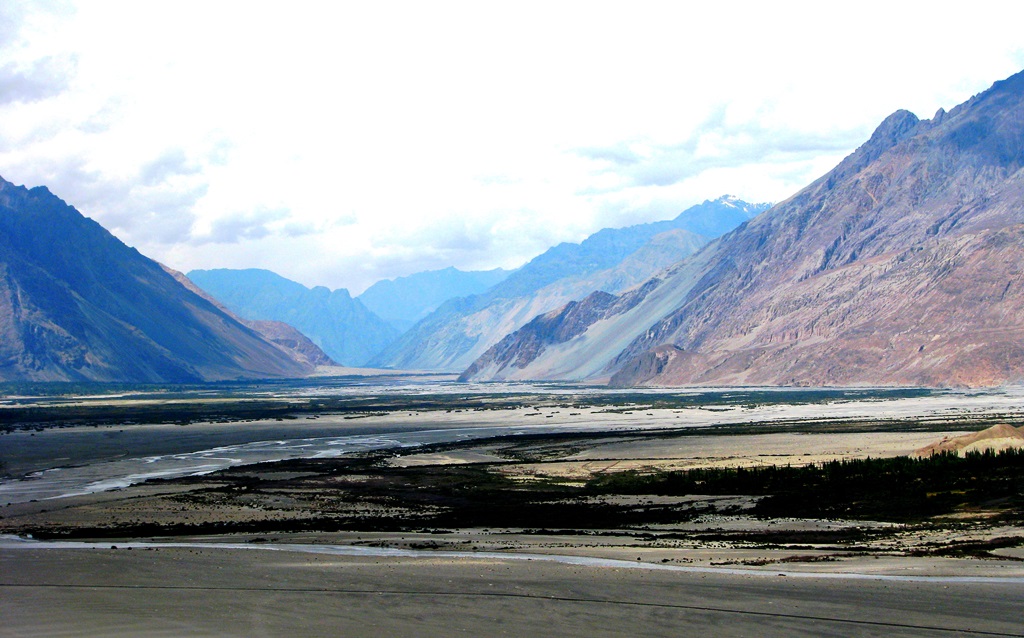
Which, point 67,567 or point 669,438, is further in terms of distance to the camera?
point 669,438

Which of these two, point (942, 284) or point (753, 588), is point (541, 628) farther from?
point (942, 284)

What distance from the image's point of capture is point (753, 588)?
22.5 metres

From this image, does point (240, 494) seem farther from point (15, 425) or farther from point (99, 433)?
point (15, 425)

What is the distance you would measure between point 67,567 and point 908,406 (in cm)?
10172

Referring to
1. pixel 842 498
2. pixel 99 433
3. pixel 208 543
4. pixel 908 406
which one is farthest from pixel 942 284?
pixel 208 543

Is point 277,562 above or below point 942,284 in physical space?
below

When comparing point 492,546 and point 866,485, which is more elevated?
point 492,546

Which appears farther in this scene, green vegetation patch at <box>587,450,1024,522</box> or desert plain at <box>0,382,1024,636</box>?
green vegetation patch at <box>587,450,1024,522</box>

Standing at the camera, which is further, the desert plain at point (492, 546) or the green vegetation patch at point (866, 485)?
the green vegetation patch at point (866, 485)

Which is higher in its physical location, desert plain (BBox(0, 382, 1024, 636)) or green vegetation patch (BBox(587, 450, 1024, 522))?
desert plain (BBox(0, 382, 1024, 636))

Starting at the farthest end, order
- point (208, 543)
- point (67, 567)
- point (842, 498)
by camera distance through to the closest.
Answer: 1. point (842, 498)
2. point (208, 543)
3. point (67, 567)

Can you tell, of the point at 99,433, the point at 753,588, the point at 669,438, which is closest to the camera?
the point at 753,588

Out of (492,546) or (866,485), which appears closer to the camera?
(492,546)

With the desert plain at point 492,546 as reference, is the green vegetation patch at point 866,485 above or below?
below
